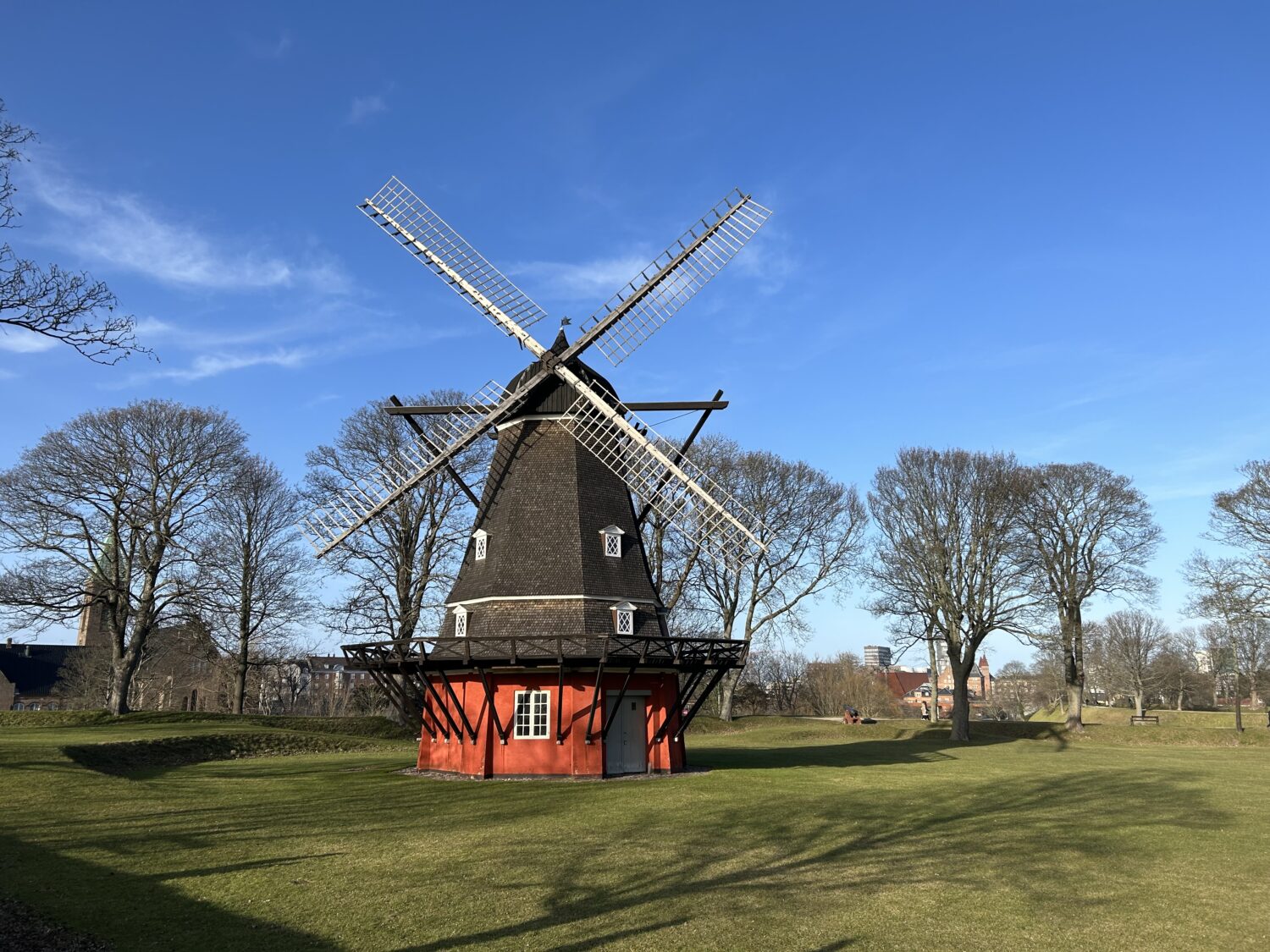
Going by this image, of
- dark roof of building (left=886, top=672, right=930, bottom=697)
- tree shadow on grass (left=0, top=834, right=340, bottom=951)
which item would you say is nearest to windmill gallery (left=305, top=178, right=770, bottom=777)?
tree shadow on grass (left=0, top=834, right=340, bottom=951)

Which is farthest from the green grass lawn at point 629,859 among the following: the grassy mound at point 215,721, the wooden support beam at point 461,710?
the grassy mound at point 215,721

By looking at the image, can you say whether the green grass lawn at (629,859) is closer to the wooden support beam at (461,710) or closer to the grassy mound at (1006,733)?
the wooden support beam at (461,710)

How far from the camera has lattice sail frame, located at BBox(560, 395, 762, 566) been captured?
72.0 ft

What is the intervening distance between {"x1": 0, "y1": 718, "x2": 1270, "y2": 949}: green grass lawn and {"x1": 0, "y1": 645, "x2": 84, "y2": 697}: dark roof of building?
214ft

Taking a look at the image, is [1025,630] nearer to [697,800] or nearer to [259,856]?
[697,800]

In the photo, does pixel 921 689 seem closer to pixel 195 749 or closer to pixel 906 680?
pixel 906 680

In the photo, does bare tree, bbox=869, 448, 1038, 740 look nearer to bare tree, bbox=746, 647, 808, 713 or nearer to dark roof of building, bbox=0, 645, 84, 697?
bare tree, bbox=746, 647, 808, 713

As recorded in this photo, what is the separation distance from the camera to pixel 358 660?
22094 mm

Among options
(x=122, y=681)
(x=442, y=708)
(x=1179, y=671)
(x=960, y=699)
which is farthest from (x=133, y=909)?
(x=1179, y=671)

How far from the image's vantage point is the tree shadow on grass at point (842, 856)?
906 centimetres

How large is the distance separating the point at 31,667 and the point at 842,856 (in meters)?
86.5

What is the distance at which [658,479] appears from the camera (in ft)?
74.0

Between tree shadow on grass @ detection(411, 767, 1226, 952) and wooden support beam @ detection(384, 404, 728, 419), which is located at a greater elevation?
wooden support beam @ detection(384, 404, 728, 419)

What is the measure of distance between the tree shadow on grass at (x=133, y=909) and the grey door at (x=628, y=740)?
11.4m
